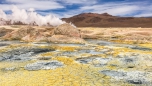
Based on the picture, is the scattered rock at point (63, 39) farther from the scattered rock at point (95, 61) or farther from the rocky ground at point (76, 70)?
the scattered rock at point (95, 61)

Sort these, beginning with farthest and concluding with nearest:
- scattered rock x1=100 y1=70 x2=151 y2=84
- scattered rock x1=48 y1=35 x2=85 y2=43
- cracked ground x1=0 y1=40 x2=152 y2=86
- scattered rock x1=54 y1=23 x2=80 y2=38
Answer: scattered rock x1=54 y1=23 x2=80 y2=38
scattered rock x1=48 y1=35 x2=85 y2=43
scattered rock x1=100 y1=70 x2=151 y2=84
cracked ground x1=0 y1=40 x2=152 y2=86

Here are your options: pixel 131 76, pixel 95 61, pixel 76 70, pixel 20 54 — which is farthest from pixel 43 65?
pixel 131 76

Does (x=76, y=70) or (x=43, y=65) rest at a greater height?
(x=43, y=65)

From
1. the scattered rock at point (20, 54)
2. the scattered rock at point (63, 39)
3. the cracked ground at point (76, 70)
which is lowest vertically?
the cracked ground at point (76, 70)

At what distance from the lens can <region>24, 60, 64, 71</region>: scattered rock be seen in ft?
96.0

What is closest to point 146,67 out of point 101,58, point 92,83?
point 101,58

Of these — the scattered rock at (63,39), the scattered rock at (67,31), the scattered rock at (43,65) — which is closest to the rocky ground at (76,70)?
the scattered rock at (43,65)

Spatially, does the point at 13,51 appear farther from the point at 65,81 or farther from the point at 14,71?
the point at 65,81

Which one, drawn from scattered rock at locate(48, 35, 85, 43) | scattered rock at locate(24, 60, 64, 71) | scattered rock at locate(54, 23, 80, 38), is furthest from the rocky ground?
scattered rock at locate(54, 23, 80, 38)

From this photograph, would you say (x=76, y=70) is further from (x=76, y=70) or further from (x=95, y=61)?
(x=95, y=61)

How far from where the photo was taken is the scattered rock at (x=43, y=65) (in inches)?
1152

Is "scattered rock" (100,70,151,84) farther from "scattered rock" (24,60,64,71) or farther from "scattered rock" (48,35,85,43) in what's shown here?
"scattered rock" (48,35,85,43)

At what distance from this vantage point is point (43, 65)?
30.6m

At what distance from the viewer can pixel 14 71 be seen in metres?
28.1
